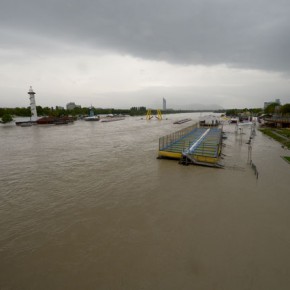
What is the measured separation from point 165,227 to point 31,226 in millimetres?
5562

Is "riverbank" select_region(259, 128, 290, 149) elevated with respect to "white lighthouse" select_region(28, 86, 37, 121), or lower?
lower

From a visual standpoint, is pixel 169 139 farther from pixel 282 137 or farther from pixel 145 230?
pixel 145 230

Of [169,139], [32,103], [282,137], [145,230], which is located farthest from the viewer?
[32,103]

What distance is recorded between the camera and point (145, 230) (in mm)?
7805

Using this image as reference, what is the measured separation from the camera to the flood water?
5668 millimetres

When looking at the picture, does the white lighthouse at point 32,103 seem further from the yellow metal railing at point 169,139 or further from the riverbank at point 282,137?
the riverbank at point 282,137

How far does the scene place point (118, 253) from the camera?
6.56 meters

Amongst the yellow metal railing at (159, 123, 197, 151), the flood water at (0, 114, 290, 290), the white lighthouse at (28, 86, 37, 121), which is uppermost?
the white lighthouse at (28, 86, 37, 121)

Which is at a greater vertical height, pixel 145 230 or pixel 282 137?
pixel 282 137

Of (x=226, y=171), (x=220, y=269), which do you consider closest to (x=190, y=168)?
(x=226, y=171)

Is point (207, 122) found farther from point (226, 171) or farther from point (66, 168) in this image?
point (66, 168)

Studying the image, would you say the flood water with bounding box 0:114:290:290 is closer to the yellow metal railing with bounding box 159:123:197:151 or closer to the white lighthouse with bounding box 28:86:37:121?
the yellow metal railing with bounding box 159:123:197:151

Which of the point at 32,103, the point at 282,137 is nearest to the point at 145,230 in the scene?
the point at 282,137

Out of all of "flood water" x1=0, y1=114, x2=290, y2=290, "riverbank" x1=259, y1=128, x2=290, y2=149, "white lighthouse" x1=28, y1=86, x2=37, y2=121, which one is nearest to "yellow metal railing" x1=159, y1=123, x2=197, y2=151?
"flood water" x1=0, y1=114, x2=290, y2=290
